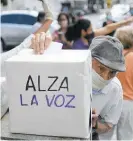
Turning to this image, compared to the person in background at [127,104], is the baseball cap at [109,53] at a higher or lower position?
higher

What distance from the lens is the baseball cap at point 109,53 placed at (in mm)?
1715

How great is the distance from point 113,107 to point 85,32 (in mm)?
2460

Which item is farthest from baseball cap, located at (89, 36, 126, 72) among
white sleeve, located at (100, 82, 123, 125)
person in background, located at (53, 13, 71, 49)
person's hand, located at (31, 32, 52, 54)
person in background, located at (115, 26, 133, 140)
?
person in background, located at (53, 13, 71, 49)

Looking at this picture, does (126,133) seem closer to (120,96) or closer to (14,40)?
(120,96)

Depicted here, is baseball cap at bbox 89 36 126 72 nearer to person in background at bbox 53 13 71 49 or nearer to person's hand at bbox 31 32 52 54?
person's hand at bbox 31 32 52 54

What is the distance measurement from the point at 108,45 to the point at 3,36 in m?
8.03

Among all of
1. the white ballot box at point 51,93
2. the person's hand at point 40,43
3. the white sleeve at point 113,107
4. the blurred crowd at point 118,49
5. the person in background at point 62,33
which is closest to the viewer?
the white ballot box at point 51,93

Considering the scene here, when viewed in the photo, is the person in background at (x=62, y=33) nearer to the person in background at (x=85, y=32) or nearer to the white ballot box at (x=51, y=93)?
the person in background at (x=85, y=32)

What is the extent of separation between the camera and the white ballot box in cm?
111

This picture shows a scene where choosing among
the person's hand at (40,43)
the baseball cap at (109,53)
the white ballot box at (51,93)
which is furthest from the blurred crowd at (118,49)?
the white ballot box at (51,93)

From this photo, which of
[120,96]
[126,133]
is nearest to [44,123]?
[120,96]

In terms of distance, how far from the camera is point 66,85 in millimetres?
1114

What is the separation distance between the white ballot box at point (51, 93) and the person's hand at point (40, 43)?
2.5 inches

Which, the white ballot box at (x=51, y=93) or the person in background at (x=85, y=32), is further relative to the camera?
the person in background at (x=85, y=32)
